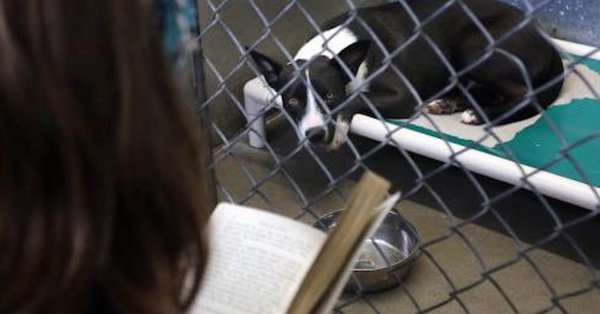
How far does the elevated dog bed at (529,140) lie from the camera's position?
170 cm

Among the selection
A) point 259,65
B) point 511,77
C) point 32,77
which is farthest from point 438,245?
point 32,77

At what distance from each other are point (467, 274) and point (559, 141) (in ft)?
1.34

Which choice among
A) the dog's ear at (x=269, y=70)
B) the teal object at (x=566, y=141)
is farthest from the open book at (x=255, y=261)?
the dog's ear at (x=269, y=70)

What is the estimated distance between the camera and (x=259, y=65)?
85.9 inches

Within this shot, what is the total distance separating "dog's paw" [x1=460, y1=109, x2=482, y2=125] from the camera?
2.08m

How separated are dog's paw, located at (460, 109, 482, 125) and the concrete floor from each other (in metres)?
0.29

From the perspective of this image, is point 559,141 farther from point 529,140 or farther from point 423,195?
point 423,195

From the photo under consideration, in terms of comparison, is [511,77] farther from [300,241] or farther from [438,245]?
[300,241]

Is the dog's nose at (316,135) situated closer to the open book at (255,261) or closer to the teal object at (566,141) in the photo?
the teal object at (566,141)

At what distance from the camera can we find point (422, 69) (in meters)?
2.35

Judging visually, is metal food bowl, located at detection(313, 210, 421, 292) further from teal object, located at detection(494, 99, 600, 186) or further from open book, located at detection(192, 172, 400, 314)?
open book, located at detection(192, 172, 400, 314)

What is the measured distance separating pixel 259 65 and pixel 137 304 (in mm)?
1671

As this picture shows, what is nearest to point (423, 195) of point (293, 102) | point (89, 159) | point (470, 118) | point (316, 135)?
point (470, 118)

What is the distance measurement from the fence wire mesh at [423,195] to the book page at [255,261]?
307 mm
